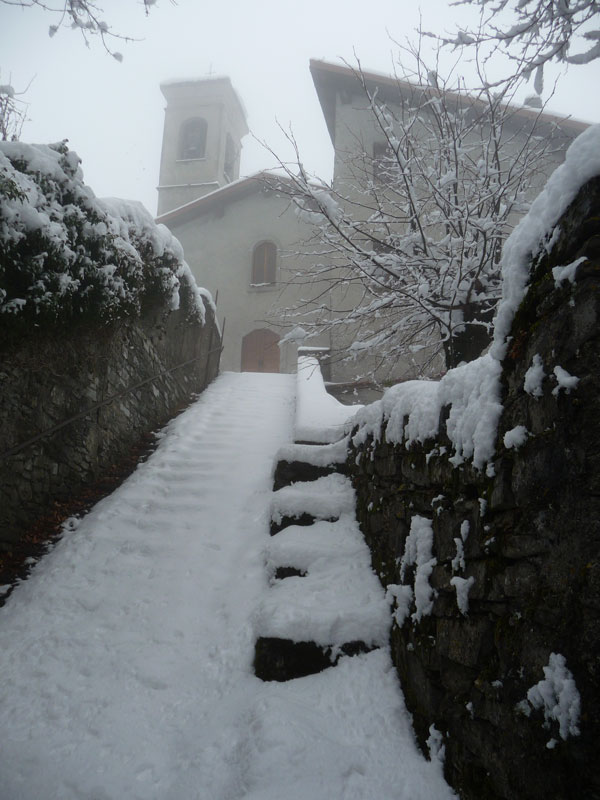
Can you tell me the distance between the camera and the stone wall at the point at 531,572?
43.3 inches

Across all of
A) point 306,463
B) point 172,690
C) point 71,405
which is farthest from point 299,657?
point 71,405

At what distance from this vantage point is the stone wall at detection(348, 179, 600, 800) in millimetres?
1099

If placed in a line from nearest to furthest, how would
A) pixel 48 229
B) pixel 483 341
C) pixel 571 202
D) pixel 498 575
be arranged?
pixel 571 202, pixel 498 575, pixel 48 229, pixel 483 341

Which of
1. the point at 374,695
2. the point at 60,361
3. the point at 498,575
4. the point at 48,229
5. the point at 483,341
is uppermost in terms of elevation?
the point at 48,229

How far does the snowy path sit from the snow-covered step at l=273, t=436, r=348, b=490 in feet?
1.17

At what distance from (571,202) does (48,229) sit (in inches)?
128

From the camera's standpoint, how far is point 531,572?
128 cm

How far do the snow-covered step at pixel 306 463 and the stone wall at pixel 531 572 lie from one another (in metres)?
2.14

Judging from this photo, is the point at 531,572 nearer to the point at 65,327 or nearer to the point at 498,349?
the point at 498,349

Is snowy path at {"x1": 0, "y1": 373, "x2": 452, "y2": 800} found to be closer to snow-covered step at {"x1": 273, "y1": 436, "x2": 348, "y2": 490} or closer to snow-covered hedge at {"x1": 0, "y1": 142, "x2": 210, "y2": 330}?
snow-covered step at {"x1": 273, "y1": 436, "x2": 348, "y2": 490}

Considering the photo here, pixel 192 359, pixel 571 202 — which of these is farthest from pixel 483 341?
pixel 192 359

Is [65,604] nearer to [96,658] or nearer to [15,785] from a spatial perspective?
[96,658]

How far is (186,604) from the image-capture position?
9.58 feet

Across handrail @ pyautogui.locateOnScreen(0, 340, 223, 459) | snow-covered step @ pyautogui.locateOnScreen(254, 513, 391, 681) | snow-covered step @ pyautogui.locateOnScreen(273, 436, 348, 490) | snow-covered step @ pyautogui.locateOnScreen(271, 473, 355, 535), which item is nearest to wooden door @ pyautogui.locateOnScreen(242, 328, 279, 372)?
handrail @ pyautogui.locateOnScreen(0, 340, 223, 459)
